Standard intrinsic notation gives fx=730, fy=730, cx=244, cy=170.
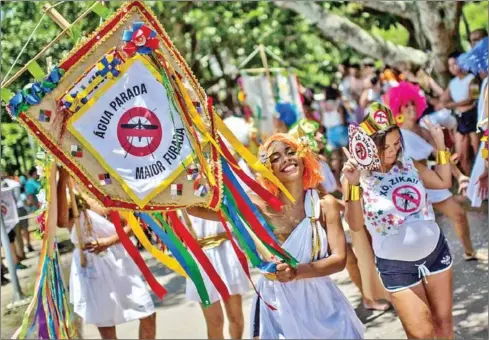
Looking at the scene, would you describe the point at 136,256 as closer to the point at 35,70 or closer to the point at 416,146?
the point at 35,70

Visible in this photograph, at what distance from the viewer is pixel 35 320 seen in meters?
3.29

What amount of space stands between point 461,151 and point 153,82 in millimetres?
6012

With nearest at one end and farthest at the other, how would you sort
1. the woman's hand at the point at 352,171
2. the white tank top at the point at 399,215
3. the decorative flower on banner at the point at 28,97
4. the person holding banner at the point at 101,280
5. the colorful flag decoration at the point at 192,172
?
the decorative flower on banner at the point at 28,97 < the colorful flag decoration at the point at 192,172 < the woman's hand at the point at 352,171 < the white tank top at the point at 399,215 < the person holding banner at the point at 101,280

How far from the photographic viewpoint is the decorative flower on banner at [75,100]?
127 inches

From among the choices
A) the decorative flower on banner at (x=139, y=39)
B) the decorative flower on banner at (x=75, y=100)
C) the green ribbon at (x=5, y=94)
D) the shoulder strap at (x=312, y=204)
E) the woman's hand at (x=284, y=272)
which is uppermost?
the decorative flower on banner at (x=139, y=39)

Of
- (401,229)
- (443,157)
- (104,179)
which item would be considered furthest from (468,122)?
(104,179)

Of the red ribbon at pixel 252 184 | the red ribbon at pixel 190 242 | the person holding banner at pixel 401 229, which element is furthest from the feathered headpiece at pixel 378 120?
the red ribbon at pixel 190 242

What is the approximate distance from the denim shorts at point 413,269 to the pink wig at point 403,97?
1.56m

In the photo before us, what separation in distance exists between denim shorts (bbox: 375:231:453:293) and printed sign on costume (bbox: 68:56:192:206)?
151 centimetres

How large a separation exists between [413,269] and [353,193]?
552mm

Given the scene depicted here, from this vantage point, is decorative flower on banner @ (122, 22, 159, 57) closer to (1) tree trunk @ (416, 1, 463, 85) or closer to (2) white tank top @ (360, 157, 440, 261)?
(2) white tank top @ (360, 157, 440, 261)

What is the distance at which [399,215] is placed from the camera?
422 centimetres

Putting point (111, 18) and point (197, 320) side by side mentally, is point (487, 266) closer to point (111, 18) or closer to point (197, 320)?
point (197, 320)

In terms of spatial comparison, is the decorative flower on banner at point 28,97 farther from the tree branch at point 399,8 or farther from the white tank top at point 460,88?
the tree branch at point 399,8
